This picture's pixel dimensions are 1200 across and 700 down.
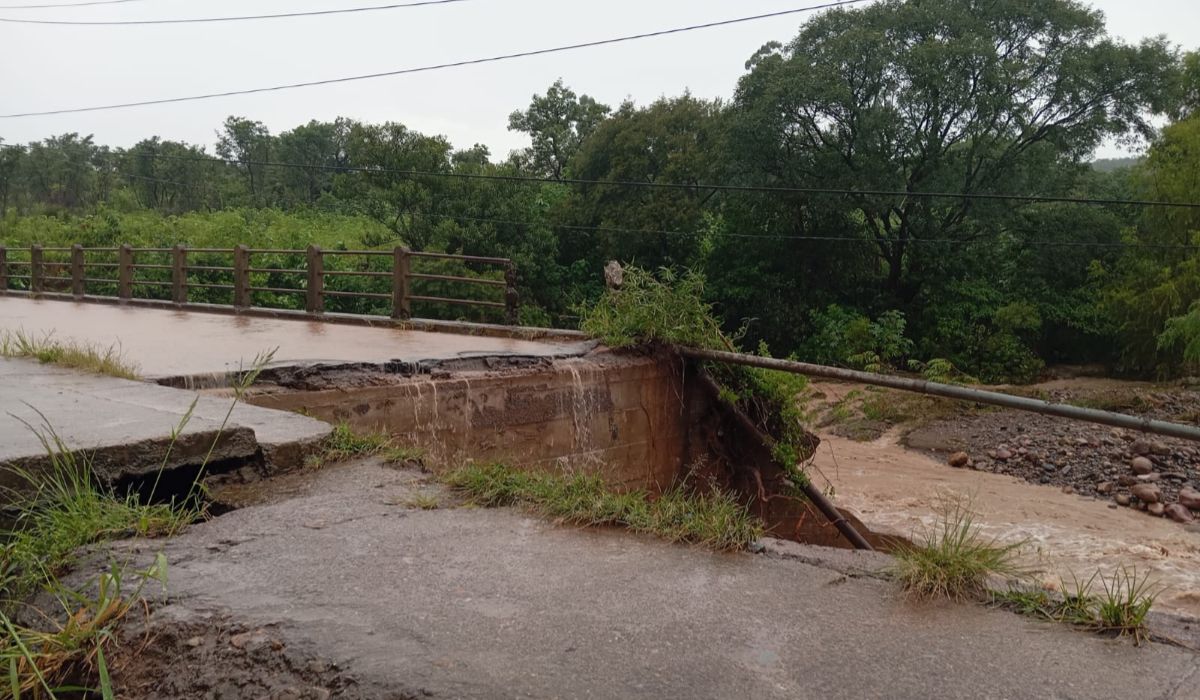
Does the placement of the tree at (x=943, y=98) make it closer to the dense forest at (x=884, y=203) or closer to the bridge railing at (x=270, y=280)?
the dense forest at (x=884, y=203)

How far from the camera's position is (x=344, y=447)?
480 centimetres

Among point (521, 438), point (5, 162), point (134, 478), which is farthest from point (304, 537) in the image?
point (5, 162)

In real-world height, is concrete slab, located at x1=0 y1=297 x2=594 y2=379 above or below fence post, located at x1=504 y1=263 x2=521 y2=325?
below

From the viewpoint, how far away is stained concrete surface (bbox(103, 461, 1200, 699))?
2.44 meters

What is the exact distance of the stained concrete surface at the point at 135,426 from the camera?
396 cm

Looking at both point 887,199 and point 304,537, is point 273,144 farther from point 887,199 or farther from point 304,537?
point 304,537

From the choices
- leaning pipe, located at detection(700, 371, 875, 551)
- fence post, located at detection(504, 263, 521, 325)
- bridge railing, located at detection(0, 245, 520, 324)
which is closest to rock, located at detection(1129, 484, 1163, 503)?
leaning pipe, located at detection(700, 371, 875, 551)

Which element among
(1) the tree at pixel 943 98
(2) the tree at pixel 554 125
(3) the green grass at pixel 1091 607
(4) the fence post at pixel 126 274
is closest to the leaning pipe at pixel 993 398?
(3) the green grass at pixel 1091 607

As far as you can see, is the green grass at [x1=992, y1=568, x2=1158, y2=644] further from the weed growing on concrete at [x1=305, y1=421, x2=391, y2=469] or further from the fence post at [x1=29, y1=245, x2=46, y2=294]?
the fence post at [x1=29, y1=245, x2=46, y2=294]

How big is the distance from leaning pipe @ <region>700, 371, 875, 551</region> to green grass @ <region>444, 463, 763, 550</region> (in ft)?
11.2

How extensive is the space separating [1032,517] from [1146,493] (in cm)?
237

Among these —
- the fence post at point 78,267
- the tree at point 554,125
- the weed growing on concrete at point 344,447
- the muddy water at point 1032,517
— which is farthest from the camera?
the tree at point 554,125

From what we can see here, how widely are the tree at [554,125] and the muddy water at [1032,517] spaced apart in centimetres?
2389

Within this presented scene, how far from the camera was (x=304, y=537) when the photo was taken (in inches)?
140
